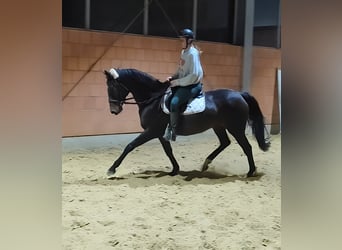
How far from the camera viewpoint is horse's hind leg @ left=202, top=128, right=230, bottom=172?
2693 millimetres

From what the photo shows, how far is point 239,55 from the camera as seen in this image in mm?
3213

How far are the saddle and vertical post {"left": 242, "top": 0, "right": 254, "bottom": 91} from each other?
37cm

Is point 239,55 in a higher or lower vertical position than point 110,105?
higher

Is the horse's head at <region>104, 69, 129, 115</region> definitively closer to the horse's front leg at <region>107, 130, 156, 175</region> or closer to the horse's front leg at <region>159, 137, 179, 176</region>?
the horse's front leg at <region>107, 130, 156, 175</region>

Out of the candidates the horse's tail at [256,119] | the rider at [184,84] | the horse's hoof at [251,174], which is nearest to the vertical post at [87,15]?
the rider at [184,84]

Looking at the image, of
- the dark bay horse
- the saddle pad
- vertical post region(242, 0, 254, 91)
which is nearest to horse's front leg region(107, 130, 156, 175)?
the dark bay horse

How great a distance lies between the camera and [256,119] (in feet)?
9.03

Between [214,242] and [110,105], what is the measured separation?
1.06 m

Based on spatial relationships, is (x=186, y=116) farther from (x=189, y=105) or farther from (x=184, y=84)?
(x=184, y=84)

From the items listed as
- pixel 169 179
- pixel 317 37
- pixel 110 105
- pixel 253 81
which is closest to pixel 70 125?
pixel 110 105

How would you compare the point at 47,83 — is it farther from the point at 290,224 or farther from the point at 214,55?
the point at 214,55

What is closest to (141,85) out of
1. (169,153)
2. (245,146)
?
(169,153)

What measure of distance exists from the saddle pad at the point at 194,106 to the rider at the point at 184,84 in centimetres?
3

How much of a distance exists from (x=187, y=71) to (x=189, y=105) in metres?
0.19
